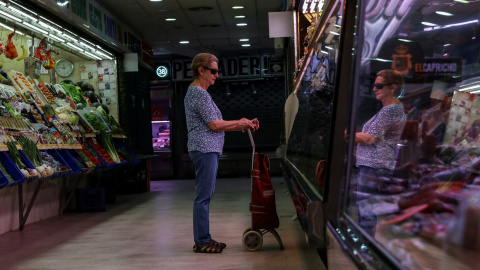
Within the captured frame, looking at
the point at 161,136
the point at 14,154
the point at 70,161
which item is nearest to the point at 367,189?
the point at 14,154

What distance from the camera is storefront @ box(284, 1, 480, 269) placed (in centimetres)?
117

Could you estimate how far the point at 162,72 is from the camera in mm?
15695

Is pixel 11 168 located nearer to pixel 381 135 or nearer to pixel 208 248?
pixel 208 248

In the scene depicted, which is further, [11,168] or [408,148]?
[11,168]

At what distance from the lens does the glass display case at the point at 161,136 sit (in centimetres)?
1542

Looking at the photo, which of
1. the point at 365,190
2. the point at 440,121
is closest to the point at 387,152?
the point at 440,121

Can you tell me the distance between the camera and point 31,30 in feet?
24.0

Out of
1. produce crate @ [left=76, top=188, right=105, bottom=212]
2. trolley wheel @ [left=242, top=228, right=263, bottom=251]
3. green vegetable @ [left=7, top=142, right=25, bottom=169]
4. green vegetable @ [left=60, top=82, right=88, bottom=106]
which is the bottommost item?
produce crate @ [left=76, top=188, right=105, bottom=212]

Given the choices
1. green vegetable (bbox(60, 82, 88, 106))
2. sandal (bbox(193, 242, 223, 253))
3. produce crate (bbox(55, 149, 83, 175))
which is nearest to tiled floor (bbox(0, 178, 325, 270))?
sandal (bbox(193, 242, 223, 253))

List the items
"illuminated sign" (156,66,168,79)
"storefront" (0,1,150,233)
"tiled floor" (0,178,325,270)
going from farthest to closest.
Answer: "illuminated sign" (156,66,168,79) → "storefront" (0,1,150,233) → "tiled floor" (0,178,325,270)

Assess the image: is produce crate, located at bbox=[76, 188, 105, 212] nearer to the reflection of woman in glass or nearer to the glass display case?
the reflection of woman in glass

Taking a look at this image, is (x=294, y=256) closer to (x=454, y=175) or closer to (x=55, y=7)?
(x=454, y=175)

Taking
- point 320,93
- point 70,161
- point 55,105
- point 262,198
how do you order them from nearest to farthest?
1. point 320,93
2. point 262,198
3. point 70,161
4. point 55,105

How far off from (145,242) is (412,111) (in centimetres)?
352
